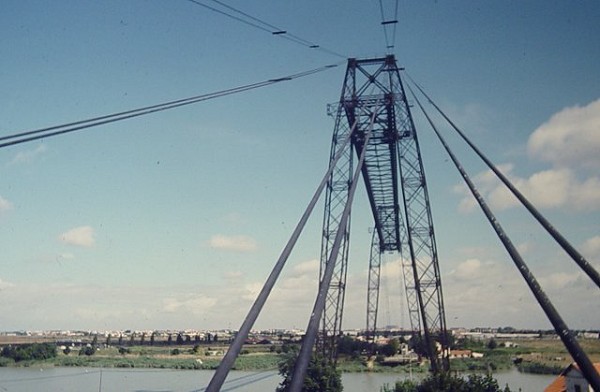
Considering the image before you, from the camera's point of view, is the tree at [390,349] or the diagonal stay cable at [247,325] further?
the tree at [390,349]

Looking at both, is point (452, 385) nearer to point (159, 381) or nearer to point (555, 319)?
point (555, 319)

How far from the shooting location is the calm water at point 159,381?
25.2 meters

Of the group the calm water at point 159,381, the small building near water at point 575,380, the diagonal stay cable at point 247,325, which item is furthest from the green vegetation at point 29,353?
the diagonal stay cable at point 247,325

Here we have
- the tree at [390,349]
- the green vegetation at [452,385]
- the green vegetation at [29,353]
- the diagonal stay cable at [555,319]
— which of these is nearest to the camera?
the diagonal stay cable at [555,319]

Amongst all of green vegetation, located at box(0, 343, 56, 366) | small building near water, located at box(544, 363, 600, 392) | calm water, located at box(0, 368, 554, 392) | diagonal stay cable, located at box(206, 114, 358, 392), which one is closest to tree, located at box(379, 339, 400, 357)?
calm water, located at box(0, 368, 554, 392)

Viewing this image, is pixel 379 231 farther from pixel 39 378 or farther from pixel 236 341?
pixel 39 378

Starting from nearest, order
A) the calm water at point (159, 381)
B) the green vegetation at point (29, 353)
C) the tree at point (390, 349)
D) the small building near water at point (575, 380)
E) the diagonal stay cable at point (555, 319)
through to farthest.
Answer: the diagonal stay cable at point (555, 319), the small building near water at point (575, 380), the calm water at point (159, 381), the tree at point (390, 349), the green vegetation at point (29, 353)

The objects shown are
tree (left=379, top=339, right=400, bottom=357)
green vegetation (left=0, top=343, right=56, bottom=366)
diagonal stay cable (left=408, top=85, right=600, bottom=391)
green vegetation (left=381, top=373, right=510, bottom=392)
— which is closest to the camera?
diagonal stay cable (left=408, top=85, right=600, bottom=391)

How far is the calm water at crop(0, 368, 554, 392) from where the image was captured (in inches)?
991

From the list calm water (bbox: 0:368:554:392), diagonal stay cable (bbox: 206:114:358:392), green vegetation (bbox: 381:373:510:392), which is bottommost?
calm water (bbox: 0:368:554:392)

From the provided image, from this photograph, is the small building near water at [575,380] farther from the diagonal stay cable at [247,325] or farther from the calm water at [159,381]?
the diagonal stay cable at [247,325]

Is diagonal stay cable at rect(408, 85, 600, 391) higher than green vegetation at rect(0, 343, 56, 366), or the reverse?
diagonal stay cable at rect(408, 85, 600, 391)

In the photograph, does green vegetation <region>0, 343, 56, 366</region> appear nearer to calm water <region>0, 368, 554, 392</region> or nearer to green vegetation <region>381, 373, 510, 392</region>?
calm water <region>0, 368, 554, 392</region>

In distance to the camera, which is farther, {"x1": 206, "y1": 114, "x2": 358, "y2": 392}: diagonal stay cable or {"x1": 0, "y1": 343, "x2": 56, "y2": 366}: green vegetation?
{"x1": 0, "y1": 343, "x2": 56, "y2": 366}: green vegetation
